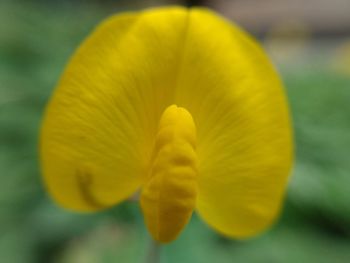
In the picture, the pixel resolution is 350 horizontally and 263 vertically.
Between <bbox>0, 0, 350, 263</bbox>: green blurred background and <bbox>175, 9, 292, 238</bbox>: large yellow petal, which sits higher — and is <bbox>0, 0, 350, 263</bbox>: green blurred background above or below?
below

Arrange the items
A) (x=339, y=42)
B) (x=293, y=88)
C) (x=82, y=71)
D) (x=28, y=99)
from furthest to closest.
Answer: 1. (x=339, y=42)
2. (x=293, y=88)
3. (x=28, y=99)
4. (x=82, y=71)

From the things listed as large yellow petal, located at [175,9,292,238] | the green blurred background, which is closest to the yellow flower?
large yellow petal, located at [175,9,292,238]

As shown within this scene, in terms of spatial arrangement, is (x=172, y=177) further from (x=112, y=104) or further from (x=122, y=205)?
(x=122, y=205)

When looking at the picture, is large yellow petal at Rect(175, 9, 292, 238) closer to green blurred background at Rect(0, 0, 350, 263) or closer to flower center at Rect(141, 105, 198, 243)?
flower center at Rect(141, 105, 198, 243)

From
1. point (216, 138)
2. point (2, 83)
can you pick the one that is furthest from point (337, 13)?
point (216, 138)

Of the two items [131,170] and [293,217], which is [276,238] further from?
[131,170]

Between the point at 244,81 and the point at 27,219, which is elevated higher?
the point at 244,81
